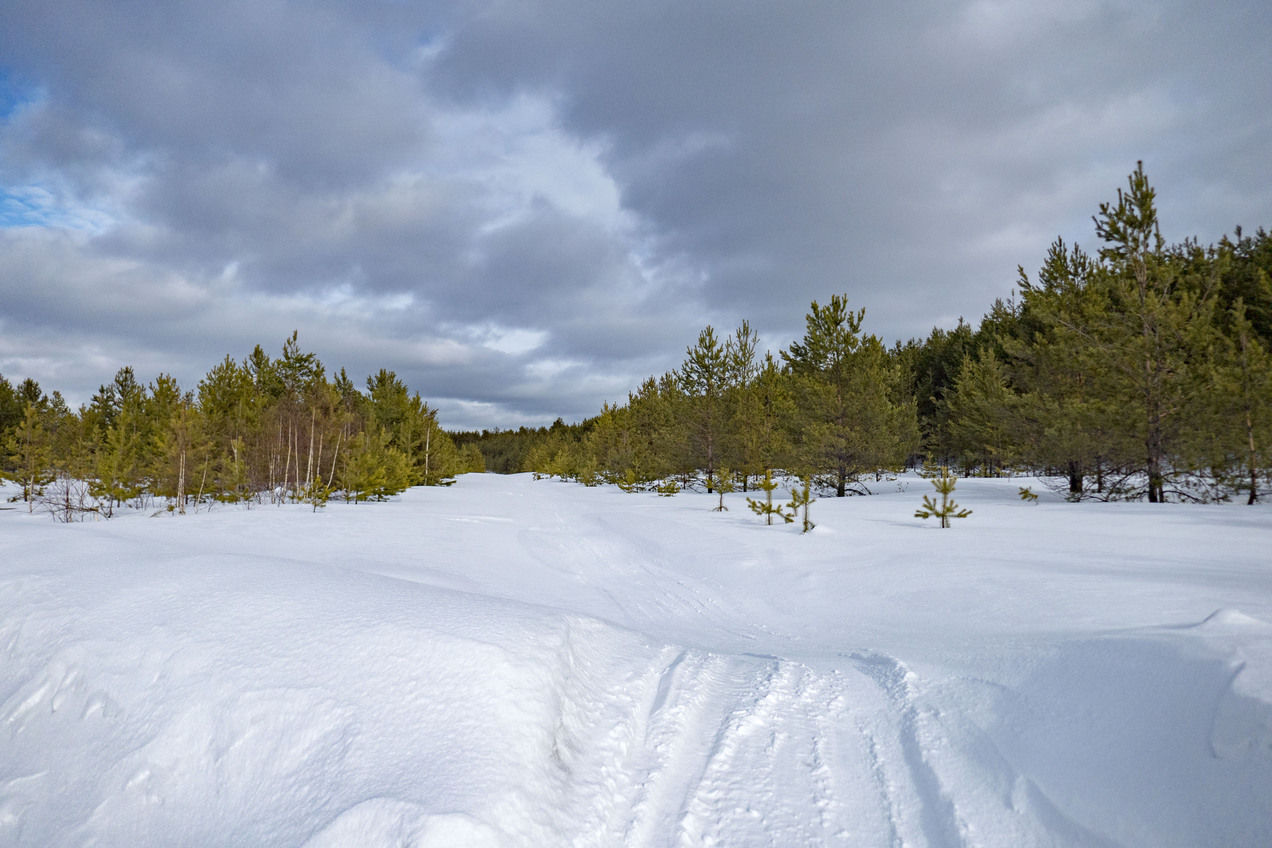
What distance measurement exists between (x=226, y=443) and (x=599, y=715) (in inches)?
957

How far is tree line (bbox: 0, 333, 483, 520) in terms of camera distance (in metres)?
15.3

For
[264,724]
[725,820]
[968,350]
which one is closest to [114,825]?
[264,724]

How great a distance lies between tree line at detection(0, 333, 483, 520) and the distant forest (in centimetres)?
12

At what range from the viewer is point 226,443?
20875mm

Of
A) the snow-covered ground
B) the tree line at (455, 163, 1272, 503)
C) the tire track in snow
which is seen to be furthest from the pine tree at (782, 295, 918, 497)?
the tire track in snow

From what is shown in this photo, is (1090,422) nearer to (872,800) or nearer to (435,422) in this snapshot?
(872,800)

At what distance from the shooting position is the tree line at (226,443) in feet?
50.3

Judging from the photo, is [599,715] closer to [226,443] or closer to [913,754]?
[913,754]

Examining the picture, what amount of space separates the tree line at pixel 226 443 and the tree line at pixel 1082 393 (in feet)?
46.7

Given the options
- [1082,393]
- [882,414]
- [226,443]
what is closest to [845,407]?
[882,414]

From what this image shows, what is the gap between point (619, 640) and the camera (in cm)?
411

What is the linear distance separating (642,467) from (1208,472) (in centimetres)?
2167

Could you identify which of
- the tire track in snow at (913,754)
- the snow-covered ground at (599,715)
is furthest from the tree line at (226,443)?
the tire track in snow at (913,754)

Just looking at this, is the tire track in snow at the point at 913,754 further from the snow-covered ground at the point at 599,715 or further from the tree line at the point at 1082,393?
the tree line at the point at 1082,393
